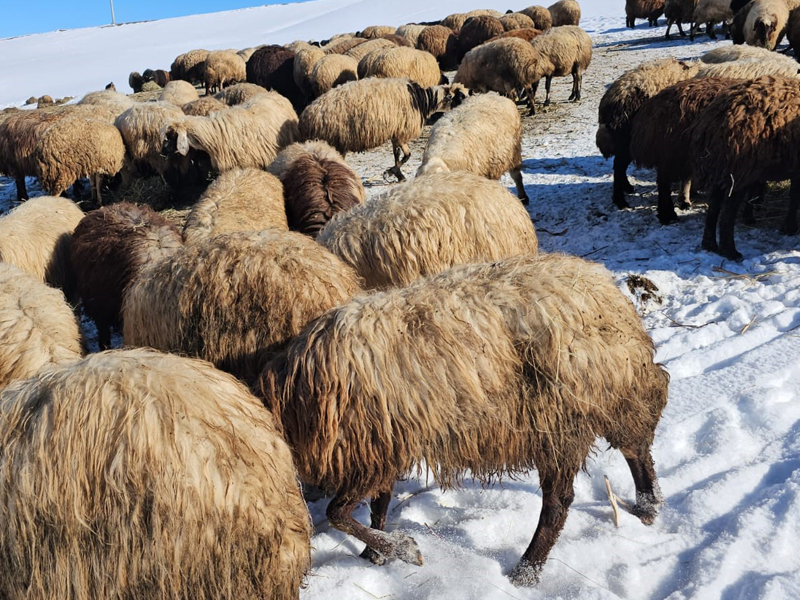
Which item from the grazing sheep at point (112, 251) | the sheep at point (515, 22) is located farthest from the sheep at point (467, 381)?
the sheep at point (515, 22)

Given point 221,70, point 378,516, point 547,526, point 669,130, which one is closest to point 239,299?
point 378,516

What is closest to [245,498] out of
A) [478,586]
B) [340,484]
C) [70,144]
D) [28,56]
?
[340,484]

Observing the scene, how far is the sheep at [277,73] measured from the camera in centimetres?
1583

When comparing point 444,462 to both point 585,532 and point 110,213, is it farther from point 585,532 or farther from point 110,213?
point 110,213

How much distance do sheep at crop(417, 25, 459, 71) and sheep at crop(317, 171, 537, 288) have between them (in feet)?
56.7

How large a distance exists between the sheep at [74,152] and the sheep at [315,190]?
12.5ft

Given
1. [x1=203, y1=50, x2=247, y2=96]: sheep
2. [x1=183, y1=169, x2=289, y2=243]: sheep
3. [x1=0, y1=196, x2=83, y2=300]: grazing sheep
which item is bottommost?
[x1=0, y1=196, x2=83, y2=300]: grazing sheep

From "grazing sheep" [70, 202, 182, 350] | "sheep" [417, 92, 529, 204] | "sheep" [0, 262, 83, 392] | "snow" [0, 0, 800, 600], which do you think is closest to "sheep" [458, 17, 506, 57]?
"sheep" [417, 92, 529, 204]

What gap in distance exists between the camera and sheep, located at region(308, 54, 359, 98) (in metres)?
13.8

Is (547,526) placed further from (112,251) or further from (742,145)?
(742,145)

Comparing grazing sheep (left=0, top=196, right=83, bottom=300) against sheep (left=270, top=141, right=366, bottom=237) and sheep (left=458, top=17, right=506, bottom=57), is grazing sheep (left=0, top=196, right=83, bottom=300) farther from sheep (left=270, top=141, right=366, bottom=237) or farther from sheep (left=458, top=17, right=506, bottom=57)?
sheep (left=458, top=17, right=506, bottom=57)

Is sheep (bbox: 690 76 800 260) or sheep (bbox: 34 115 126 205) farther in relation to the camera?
sheep (bbox: 34 115 126 205)

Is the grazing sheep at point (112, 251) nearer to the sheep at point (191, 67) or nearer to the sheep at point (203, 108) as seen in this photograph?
the sheep at point (203, 108)

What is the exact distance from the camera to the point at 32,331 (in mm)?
3580
